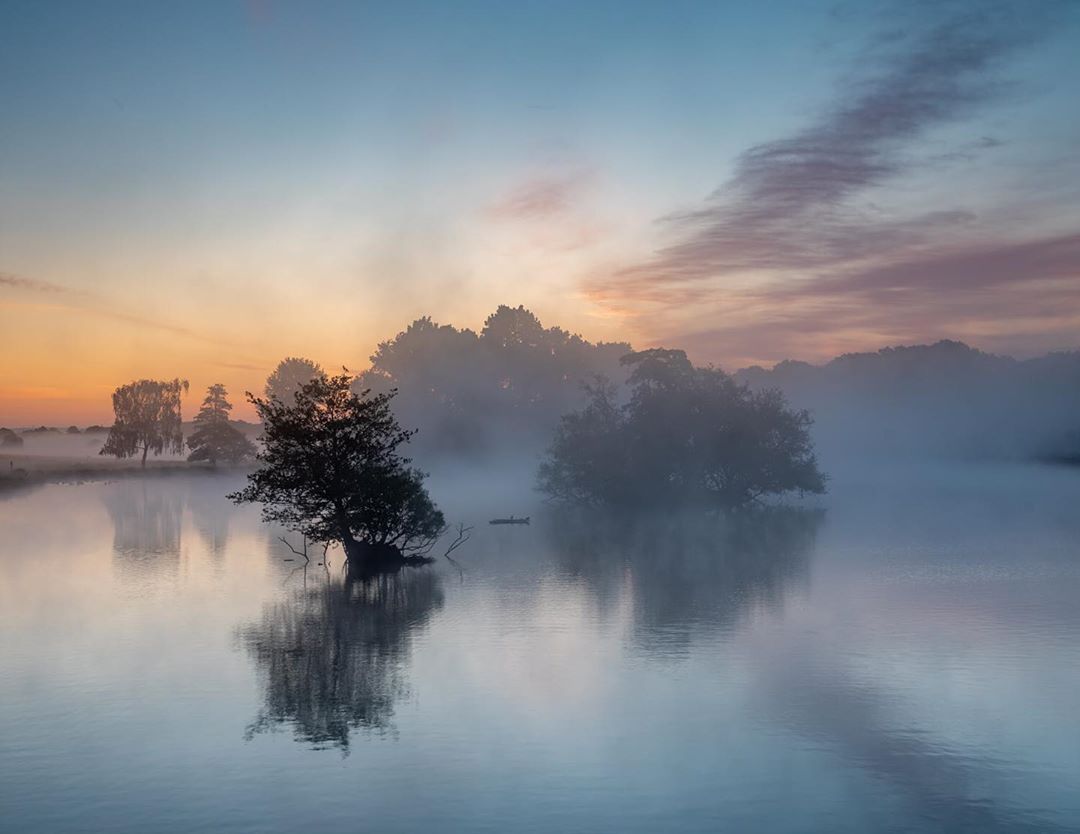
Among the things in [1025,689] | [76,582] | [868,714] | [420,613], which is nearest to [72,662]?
[420,613]

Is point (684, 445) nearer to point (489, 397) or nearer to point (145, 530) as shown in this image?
point (145, 530)

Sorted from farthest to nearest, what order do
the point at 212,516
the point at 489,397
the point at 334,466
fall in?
the point at 489,397 → the point at 212,516 → the point at 334,466

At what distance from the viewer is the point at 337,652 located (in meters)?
38.0

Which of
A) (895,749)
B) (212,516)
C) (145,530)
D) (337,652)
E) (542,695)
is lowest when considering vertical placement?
(895,749)

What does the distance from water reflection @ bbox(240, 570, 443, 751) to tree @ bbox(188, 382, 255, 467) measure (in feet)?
460

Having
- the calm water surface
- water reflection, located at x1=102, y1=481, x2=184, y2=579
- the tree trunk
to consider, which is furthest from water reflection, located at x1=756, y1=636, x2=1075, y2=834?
water reflection, located at x1=102, y1=481, x2=184, y2=579

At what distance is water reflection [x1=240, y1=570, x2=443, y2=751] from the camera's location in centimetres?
2908

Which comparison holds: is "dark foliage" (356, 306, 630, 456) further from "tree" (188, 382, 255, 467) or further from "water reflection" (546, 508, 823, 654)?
"water reflection" (546, 508, 823, 654)

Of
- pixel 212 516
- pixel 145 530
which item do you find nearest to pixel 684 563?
pixel 145 530

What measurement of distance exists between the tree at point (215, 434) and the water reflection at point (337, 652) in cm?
14006

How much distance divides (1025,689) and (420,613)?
25.0 metres

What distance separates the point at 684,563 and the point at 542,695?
3551 cm

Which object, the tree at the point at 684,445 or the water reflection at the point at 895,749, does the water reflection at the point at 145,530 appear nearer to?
the water reflection at the point at 895,749

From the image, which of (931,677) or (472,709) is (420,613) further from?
(931,677)
